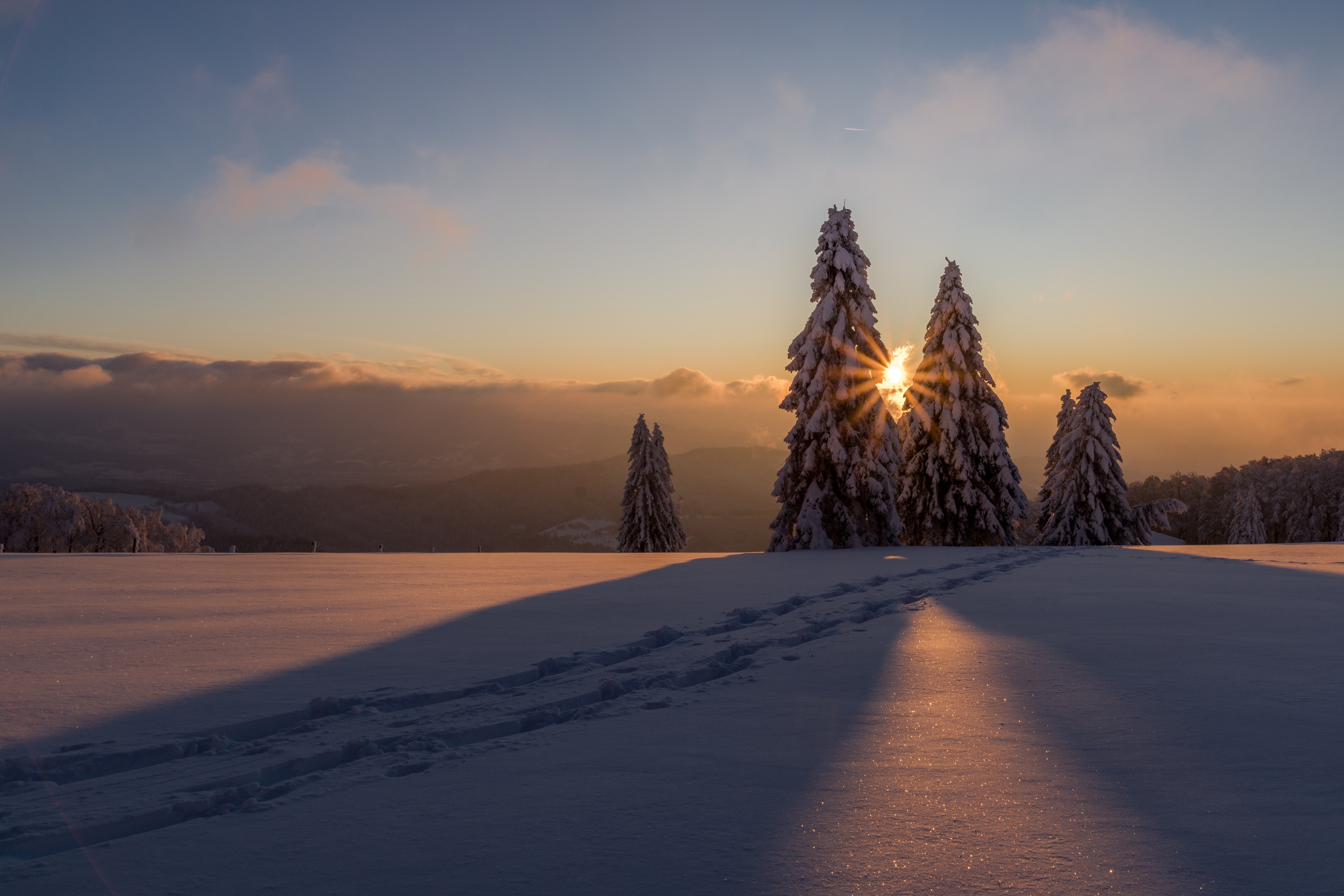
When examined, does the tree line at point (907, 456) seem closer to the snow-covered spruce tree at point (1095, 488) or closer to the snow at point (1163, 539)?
the snow-covered spruce tree at point (1095, 488)

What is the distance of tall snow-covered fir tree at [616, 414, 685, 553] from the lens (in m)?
39.5

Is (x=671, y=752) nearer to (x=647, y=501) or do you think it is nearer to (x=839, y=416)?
(x=839, y=416)

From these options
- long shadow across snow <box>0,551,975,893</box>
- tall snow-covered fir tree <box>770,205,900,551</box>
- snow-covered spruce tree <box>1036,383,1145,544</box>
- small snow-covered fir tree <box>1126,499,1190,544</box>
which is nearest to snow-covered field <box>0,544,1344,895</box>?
long shadow across snow <box>0,551,975,893</box>

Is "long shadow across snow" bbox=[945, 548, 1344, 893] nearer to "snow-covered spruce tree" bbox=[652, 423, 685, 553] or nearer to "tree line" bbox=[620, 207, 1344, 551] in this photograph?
"tree line" bbox=[620, 207, 1344, 551]

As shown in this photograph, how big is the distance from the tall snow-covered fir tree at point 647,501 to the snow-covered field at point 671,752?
3175 centimetres

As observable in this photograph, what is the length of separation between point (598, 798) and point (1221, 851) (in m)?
2.11

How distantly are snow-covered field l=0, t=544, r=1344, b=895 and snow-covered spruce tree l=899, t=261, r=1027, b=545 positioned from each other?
22.0m

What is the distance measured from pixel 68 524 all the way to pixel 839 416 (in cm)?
5752

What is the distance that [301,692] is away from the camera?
4.55 metres

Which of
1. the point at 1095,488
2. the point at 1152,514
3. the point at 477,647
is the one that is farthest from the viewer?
the point at 1152,514

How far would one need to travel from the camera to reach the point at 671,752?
3533 mm

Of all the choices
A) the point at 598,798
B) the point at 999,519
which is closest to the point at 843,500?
the point at 999,519

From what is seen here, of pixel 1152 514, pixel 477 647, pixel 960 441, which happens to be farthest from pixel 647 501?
pixel 477 647

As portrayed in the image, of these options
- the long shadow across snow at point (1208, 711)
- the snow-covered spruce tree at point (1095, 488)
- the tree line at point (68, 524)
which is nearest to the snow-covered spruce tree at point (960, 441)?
the snow-covered spruce tree at point (1095, 488)
